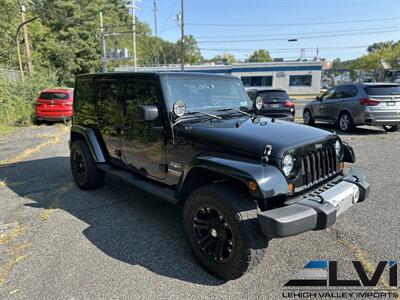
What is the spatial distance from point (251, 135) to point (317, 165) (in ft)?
2.45

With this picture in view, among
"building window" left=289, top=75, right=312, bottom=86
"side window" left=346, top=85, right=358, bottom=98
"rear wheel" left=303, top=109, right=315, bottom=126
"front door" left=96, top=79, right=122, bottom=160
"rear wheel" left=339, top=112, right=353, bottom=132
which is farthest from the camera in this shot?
"building window" left=289, top=75, right=312, bottom=86

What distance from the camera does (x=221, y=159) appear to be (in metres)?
2.73

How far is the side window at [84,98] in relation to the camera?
192 inches

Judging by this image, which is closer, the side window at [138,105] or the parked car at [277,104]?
the side window at [138,105]

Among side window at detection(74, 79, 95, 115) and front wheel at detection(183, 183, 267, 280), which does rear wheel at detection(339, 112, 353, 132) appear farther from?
front wheel at detection(183, 183, 267, 280)

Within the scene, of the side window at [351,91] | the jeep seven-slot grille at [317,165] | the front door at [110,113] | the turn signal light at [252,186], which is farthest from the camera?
the side window at [351,91]

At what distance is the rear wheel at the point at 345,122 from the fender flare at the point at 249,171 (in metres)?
8.91

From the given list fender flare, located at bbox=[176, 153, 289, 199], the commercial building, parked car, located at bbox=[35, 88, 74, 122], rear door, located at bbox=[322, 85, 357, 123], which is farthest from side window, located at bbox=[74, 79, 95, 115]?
the commercial building

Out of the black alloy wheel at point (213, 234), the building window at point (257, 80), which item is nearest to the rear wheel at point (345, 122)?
the black alloy wheel at point (213, 234)

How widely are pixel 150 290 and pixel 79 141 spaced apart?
3.33m

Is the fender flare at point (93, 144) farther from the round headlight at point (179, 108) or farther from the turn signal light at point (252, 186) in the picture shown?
the turn signal light at point (252, 186)

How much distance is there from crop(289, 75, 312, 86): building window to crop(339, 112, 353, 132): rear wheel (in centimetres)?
3106

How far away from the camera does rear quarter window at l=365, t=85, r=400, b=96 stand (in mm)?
9289

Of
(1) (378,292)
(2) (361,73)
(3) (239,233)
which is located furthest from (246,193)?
(2) (361,73)
